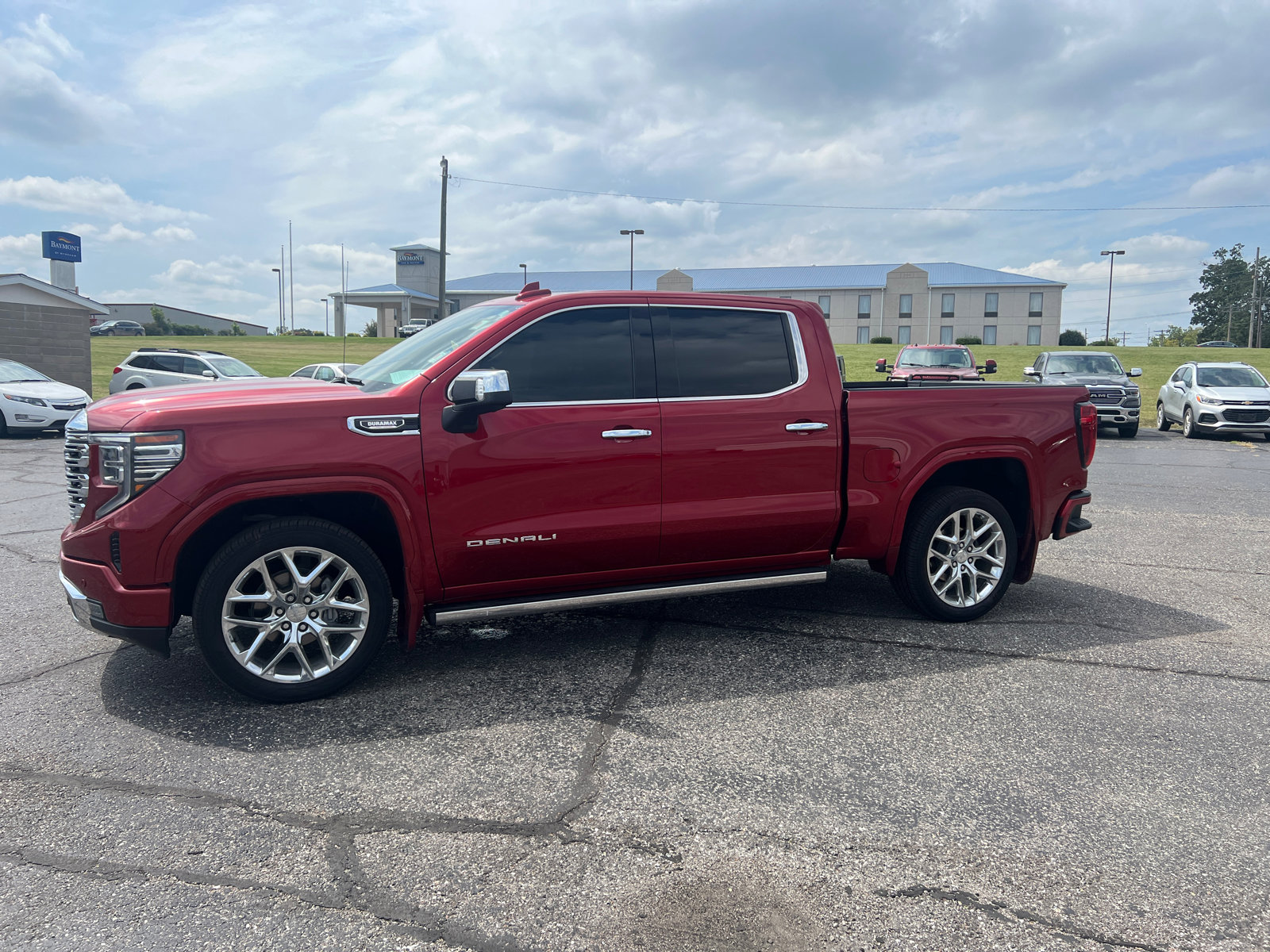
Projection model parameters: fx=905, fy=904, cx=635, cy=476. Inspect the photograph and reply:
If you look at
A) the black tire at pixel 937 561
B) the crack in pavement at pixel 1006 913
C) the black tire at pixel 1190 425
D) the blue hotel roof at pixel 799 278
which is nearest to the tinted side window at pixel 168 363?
the black tire at pixel 937 561

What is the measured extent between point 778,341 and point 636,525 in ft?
4.47

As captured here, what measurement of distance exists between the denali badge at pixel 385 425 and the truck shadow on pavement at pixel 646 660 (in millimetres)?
1223

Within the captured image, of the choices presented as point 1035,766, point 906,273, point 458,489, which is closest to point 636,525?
point 458,489

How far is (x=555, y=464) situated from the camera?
14.3 feet

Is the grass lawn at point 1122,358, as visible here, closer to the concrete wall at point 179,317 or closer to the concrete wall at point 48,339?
the concrete wall at point 48,339

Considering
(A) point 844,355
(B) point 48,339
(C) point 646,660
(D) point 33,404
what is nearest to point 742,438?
(C) point 646,660

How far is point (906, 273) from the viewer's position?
70062mm

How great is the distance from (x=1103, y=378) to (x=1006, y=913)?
65.3ft

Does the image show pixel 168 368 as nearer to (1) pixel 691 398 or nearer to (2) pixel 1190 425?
(1) pixel 691 398

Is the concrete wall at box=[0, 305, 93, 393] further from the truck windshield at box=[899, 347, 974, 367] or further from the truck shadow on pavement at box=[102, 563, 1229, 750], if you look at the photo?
the truck shadow on pavement at box=[102, 563, 1229, 750]

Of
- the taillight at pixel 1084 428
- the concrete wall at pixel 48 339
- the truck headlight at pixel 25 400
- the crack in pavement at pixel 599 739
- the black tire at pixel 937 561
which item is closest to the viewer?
the crack in pavement at pixel 599 739

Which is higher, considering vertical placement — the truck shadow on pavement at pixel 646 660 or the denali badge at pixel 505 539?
the denali badge at pixel 505 539

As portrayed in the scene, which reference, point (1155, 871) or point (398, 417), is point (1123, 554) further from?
point (398, 417)

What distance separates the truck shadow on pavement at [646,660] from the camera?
4.00 meters
